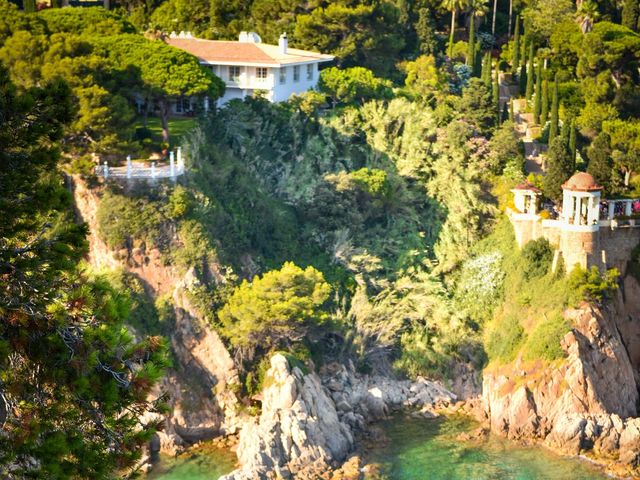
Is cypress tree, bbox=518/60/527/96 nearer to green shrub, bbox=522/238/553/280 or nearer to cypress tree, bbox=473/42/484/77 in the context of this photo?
cypress tree, bbox=473/42/484/77

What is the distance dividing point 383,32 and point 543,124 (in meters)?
10.9

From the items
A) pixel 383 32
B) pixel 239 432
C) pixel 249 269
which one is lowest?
pixel 239 432

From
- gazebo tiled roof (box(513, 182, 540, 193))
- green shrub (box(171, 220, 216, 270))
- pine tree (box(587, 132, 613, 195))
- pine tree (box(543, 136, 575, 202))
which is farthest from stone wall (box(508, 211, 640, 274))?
green shrub (box(171, 220, 216, 270))

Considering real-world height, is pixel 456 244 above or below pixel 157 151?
below

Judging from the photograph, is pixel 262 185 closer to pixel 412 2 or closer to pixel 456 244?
pixel 456 244

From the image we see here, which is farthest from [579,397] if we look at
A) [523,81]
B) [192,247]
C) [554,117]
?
[523,81]

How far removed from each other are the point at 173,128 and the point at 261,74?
6.82m

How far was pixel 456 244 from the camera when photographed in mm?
66125

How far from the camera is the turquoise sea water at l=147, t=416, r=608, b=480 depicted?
5356 cm

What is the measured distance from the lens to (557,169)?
62969mm

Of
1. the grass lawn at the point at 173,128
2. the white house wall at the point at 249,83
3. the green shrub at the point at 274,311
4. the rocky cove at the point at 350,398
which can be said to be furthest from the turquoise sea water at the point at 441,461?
the white house wall at the point at 249,83

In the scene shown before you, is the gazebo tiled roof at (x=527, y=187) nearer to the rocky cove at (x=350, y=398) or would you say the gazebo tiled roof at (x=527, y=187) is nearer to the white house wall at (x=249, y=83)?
the rocky cove at (x=350, y=398)

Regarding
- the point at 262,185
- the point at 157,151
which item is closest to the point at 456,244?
the point at 262,185

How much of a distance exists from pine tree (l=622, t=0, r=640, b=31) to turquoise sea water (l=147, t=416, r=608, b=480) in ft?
99.1
